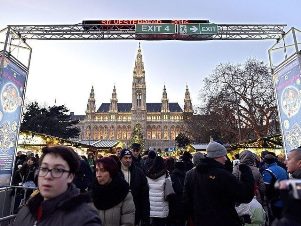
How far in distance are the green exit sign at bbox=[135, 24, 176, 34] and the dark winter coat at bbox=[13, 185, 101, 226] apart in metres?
10.5

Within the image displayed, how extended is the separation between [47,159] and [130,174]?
9.05 feet

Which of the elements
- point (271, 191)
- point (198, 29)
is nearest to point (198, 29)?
point (198, 29)

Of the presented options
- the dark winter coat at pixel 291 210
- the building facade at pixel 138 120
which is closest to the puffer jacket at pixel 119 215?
the dark winter coat at pixel 291 210

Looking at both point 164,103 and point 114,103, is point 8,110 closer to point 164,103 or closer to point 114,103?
point 164,103

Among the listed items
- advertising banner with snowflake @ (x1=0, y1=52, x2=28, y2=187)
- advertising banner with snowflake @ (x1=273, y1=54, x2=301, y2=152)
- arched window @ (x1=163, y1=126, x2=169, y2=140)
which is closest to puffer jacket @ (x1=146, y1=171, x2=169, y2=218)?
advertising banner with snowflake @ (x1=0, y1=52, x2=28, y2=187)

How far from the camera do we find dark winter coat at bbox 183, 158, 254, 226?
9.85ft

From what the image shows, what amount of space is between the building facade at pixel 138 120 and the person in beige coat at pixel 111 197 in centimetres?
Result: 9957

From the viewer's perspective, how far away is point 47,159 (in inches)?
76.8

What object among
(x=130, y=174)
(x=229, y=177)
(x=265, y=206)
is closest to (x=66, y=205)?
(x=229, y=177)

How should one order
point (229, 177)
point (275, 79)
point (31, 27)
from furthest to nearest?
point (31, 27)
point (275, 79)
point (229, 177)

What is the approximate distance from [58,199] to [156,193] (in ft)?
11.6

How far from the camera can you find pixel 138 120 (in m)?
104

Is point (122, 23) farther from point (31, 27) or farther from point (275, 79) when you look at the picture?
point (275, 79)

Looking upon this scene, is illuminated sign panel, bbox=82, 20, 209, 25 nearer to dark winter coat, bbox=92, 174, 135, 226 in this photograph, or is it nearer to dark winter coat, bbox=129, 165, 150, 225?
dark winter coat, bbox=129, 165, 150, 225
